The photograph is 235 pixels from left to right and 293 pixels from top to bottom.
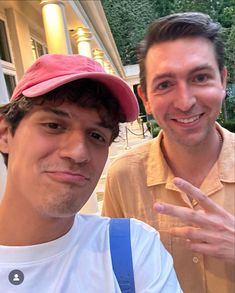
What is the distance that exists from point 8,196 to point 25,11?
17.6ft

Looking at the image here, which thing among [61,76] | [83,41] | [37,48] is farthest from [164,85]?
[37,48]

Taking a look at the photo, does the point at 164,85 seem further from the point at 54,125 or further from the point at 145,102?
the point at 54,125

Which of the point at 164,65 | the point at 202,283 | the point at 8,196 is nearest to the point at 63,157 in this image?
the point at 8,196

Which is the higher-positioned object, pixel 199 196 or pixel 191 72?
pixel 191 72

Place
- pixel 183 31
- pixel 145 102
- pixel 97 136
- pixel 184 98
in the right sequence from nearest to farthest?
pixel 97 136, pixel 184 98, pixel 183 31, pixel 145 102

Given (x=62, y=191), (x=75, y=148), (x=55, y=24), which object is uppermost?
(x=55, y=24)

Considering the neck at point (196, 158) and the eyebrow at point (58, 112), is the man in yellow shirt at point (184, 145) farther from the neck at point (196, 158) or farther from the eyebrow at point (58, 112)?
the eyebrow at point (58, 112)

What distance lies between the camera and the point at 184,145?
1907 millimetres

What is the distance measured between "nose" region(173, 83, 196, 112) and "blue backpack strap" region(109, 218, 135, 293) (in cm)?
65

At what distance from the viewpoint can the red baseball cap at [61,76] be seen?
133 cm

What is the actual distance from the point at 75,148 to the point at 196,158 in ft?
2.74

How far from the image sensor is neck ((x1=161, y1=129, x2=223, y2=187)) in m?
1.94

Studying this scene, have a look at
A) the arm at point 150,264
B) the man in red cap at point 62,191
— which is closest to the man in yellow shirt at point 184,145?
the arm at point 150,264

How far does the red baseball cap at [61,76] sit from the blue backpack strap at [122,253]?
0.49m
